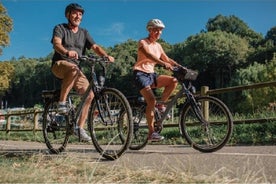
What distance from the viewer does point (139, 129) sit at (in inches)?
267

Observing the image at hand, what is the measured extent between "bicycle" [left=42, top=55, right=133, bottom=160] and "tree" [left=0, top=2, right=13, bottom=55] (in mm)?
27775

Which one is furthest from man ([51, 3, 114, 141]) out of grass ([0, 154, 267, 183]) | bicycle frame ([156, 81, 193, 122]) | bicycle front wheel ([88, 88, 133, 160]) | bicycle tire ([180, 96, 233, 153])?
grass ([0, 154, 267, 183])

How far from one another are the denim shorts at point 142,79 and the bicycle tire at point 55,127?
1.13 m

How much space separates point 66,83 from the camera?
600 cm

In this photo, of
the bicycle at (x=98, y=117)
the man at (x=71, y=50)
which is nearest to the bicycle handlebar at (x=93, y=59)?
the bicycle at (x=98, y=117)

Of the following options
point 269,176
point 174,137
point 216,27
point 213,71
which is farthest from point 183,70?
point 216,27

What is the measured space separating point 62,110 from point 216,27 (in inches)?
3605

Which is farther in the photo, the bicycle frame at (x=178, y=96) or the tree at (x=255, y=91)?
the tree at (x=255, y=91)

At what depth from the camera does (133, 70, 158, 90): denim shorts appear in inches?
252

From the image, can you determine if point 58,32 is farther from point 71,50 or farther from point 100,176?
point 100,176

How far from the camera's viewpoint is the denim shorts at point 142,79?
6.39 m

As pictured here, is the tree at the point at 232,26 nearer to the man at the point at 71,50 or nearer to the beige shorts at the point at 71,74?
the man at the point at 71,50

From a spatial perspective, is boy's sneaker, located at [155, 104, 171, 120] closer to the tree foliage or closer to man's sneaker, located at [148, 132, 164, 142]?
man's sneaker, located at [148, 132, 164, 142]

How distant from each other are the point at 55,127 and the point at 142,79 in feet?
4.58
